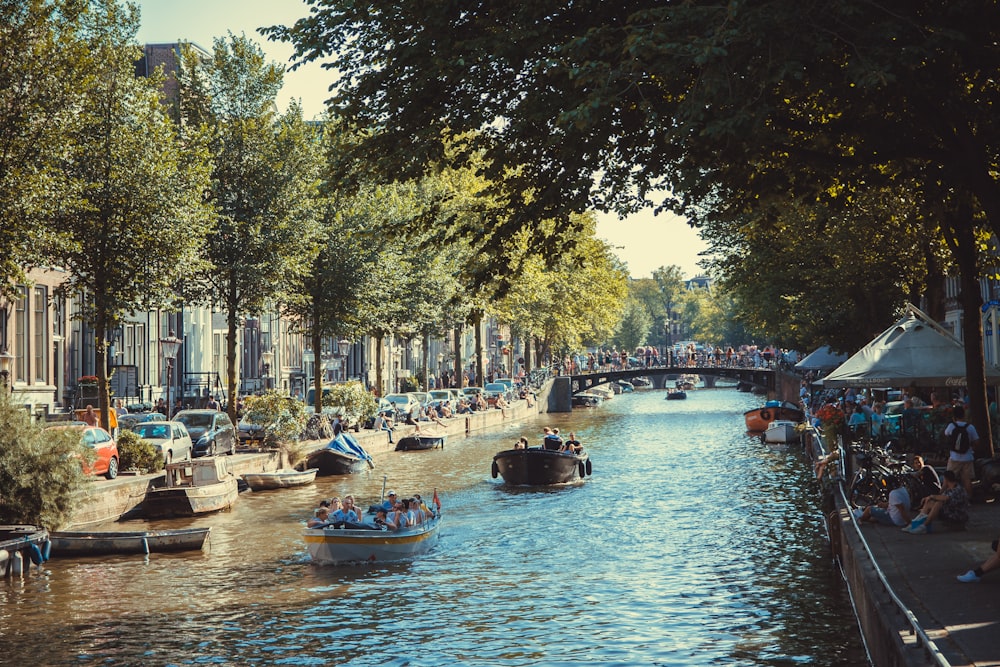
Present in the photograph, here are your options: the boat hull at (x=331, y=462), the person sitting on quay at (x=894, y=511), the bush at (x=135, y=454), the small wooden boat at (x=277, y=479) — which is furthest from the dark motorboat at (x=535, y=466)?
the person sitting on quay at (x=894, y=511)

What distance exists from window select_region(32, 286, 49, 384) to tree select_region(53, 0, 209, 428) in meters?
12.7

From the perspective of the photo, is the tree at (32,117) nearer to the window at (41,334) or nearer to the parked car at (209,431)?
the parked car at (209,431)

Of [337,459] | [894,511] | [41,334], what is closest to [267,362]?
[41,334]

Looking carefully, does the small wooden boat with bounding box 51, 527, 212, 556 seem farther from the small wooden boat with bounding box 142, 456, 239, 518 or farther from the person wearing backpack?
the person wearing backpack

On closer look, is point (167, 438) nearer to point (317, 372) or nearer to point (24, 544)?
point (24, 544)

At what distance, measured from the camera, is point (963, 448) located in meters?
20.7

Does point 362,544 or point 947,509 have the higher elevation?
point 947,509

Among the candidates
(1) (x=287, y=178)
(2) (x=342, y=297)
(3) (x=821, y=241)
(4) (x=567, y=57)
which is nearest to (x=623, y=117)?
(4) (x=567, y=57)

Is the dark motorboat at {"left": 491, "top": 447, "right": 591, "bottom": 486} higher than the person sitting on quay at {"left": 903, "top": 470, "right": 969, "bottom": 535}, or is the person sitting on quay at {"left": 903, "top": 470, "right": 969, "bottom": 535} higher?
the person sitting on quay at {"left": 903, "top": 470, "right": 969, "bottom": 535}

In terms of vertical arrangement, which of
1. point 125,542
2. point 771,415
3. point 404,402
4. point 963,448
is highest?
point 404,402

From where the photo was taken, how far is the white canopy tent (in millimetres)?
25203

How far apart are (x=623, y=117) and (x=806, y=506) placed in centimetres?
2185

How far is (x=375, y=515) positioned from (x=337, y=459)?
18034 millimetres

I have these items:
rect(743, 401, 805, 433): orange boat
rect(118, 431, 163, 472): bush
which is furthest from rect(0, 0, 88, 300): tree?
rect(743, 401, 805, 433): orange boat
